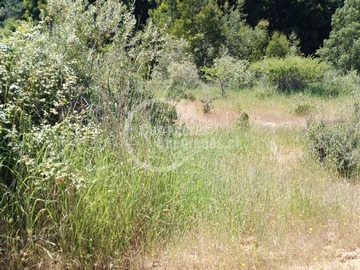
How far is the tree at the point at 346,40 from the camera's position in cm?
2165

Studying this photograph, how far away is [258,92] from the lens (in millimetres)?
15117

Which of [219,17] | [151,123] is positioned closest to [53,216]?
[151,123]

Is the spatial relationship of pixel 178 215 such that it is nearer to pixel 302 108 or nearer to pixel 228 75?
pixel 302 108

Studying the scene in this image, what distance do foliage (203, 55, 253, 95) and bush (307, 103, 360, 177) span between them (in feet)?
32.9

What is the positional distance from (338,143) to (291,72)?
11.3m

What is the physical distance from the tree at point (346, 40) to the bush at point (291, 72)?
19.3 ft

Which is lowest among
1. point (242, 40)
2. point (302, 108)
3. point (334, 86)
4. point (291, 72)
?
point (302, 108)

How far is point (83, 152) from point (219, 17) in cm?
1872

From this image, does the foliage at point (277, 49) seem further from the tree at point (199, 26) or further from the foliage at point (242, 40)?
the tree at point (199, 26)

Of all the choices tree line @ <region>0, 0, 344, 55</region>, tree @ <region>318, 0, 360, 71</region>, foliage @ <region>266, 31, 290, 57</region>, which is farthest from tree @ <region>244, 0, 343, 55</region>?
foliage @ <region>266, 31, 290, 57</region>

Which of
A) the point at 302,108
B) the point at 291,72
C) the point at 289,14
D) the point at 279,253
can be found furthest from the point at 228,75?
the point at 289,14

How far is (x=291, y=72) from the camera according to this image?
16.4 m

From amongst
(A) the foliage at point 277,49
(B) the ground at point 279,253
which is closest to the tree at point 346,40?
(A) the foliage at point 277,49

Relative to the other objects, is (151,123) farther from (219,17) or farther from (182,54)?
(219,17)
